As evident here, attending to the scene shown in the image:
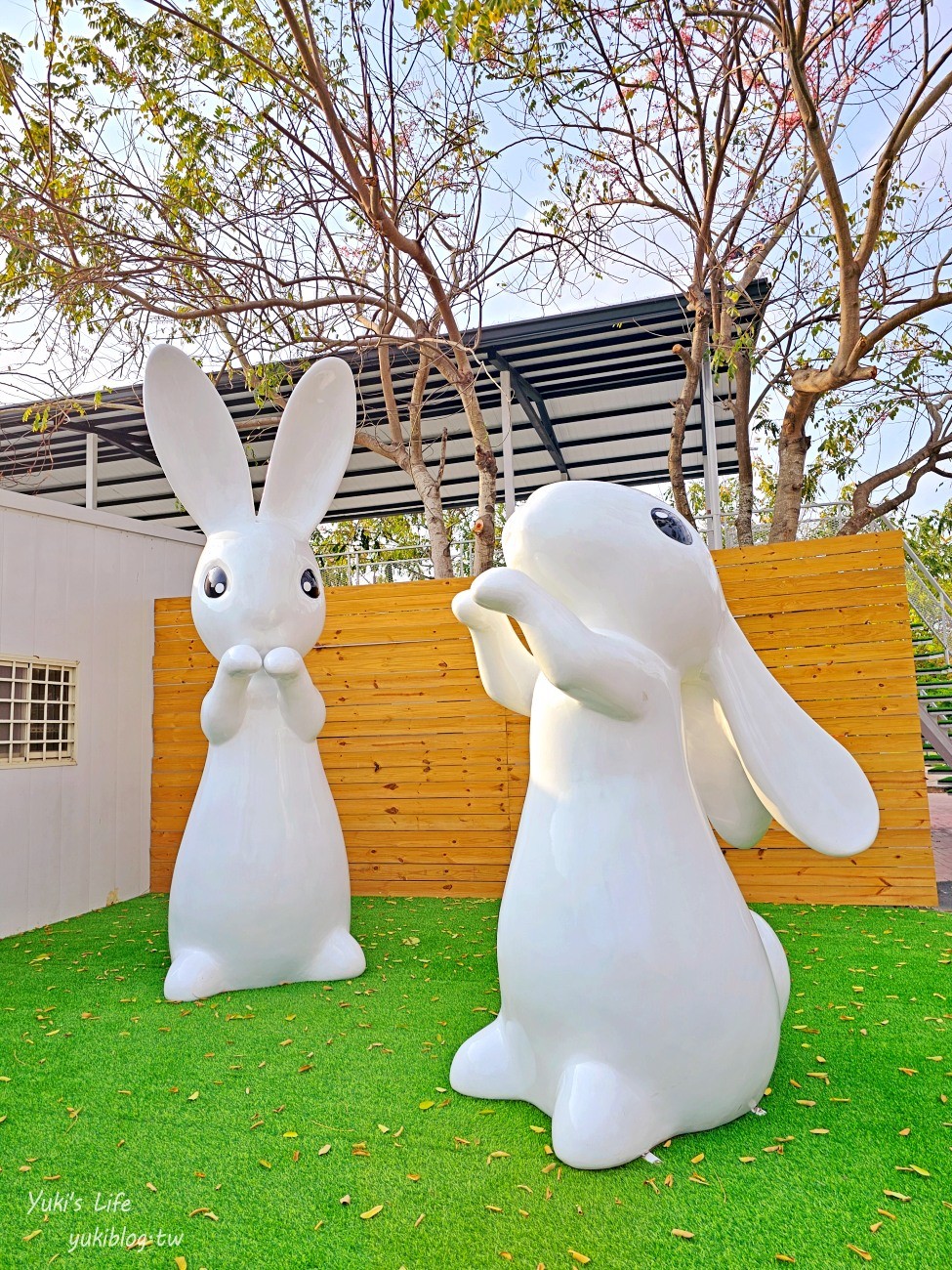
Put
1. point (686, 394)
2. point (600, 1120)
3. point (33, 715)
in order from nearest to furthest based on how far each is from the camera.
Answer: point (600, 1120)
point (33, 715)
point (686, 394)

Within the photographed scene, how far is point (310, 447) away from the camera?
13.0ft

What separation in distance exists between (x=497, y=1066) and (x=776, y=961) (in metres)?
0.96

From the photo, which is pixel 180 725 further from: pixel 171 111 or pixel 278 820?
pixel 171 111

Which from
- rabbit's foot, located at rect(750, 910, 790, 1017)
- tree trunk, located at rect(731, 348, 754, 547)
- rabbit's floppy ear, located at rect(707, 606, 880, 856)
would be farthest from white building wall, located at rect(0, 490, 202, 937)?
tree trunk, located at rect(731, 348, 754, 547)

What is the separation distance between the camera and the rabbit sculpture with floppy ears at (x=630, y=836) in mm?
2170

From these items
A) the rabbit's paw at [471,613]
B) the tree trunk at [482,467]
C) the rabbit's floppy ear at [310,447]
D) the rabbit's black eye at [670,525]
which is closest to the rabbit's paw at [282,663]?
the rabbit's floppy ear at [310,447]

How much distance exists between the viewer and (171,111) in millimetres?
5457

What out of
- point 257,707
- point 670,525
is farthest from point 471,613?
point 257,707

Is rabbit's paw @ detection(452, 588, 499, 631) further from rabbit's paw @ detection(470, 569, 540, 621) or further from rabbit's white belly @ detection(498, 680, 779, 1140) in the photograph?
rabbit's white belly @ detection(498, 680, 779, 1140)

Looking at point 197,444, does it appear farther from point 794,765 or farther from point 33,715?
point 794,765

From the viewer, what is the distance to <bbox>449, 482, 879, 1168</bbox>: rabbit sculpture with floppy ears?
2170 millimetres

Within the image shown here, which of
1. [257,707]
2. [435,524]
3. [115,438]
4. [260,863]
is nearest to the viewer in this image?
[260,863]

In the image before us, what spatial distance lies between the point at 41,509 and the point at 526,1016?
4848 millimetres

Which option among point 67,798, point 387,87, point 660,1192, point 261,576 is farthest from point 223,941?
point 387,87
